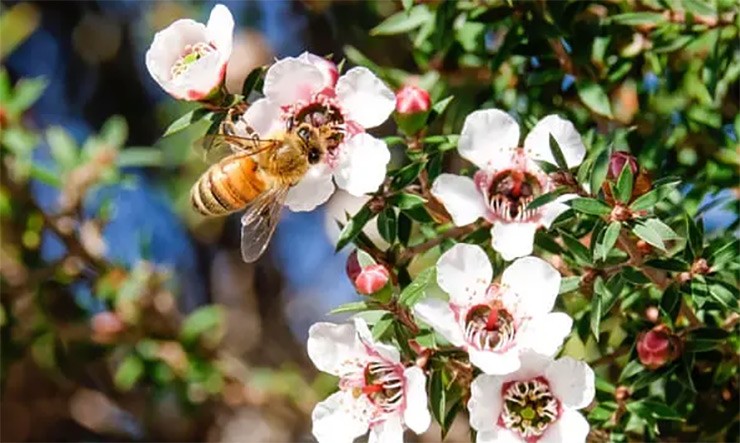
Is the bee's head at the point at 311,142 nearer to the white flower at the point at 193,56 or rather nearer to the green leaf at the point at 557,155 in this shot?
the white flower at the point at 193,56

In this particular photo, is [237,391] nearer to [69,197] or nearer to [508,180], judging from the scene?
[69,197]

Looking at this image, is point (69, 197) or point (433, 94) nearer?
point (433, 94)

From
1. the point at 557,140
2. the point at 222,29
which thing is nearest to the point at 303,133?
the point at 222,29

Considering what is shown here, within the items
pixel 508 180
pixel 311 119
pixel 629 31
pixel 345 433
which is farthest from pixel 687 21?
pixel 345 433

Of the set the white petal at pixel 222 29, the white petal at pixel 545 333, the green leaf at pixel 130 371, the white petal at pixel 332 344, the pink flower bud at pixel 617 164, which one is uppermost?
the white petal at pixel 222 29

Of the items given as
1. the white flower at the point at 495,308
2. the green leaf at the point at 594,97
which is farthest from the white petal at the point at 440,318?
the green leaf at the point at 594,97

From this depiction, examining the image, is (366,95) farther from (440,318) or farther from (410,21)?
(410,21)
